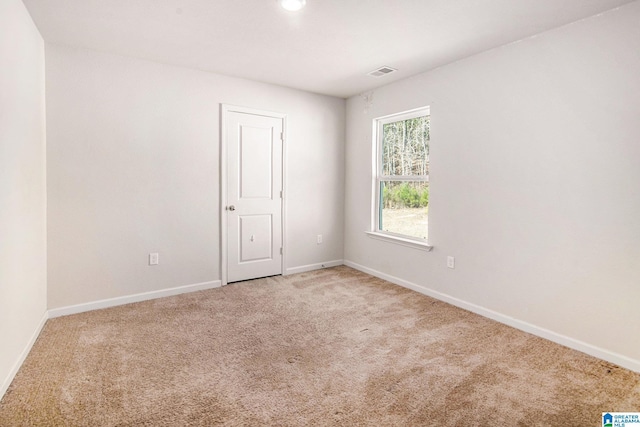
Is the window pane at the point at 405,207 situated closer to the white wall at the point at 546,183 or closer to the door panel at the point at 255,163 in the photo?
the white wall at the point at 546,183

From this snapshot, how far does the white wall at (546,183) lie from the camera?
232cm

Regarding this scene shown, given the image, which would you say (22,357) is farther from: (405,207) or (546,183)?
(546,183)

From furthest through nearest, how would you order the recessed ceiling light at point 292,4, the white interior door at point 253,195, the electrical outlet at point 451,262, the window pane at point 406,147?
the white interior door at point 253,195, the window pane at point 406,147, the electrical outlet at point 451,262, the recessed ceiling light at point 292,4

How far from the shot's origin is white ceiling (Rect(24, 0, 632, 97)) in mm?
2352

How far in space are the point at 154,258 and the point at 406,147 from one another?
3083mm

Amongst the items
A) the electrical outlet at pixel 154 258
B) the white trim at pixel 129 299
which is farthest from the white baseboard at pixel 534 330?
the electrical outlet at pixel 154 258

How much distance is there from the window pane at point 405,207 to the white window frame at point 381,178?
49mm

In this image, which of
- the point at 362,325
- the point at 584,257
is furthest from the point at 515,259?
the point at 362,325

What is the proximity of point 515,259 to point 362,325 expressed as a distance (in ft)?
4.71

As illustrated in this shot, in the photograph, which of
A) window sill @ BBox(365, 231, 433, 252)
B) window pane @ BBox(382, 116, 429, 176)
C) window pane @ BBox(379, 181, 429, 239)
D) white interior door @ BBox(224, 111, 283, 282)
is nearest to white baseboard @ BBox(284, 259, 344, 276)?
white interior door @ BBox(224, 111, 283, 282)

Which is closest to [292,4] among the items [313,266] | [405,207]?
[405,207]

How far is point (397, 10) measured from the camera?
2389mm

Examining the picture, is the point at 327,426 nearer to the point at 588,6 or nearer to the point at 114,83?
the point at 588,6

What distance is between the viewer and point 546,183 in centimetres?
270
